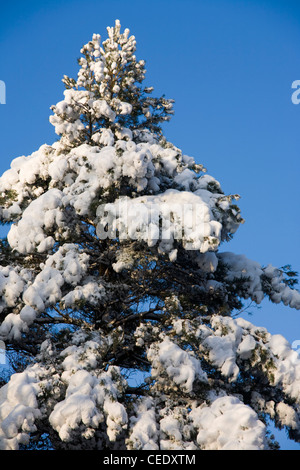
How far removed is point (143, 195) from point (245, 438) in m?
5.20

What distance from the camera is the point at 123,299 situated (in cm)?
1095

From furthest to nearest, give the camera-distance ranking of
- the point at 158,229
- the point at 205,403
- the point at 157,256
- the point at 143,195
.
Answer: the point at 143,195
the point at 157,256
the point at 158,229
the point at 205,403

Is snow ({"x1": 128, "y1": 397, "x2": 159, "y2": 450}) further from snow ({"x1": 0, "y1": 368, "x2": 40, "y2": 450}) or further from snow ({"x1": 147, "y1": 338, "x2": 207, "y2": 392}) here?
snow ({"x1": 0, "y1": 368, "x2": 40, "y2": 450})

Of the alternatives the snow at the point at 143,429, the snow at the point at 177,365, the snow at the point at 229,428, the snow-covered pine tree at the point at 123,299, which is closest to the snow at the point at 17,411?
the snow-covered pine tree at the point at 123,299

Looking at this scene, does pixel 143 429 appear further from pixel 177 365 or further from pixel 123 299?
pixel 123 299

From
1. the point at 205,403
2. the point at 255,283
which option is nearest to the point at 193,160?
the point at 255,283

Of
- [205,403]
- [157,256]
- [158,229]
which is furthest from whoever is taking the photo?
[157,256]

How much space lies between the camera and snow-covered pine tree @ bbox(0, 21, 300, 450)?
26.5 ft

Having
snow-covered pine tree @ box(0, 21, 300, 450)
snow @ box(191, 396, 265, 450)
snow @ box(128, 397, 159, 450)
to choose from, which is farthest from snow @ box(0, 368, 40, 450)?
snow @ box(191, 396, 265, 450)

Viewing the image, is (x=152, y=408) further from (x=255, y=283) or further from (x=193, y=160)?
(x=193, y=160)

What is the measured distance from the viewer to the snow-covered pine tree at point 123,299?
26.5ft

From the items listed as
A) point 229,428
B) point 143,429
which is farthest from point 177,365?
point 229,428

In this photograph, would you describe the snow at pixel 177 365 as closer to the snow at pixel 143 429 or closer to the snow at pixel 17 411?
the snow at pixel 143 429

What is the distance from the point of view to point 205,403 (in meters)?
8.50
